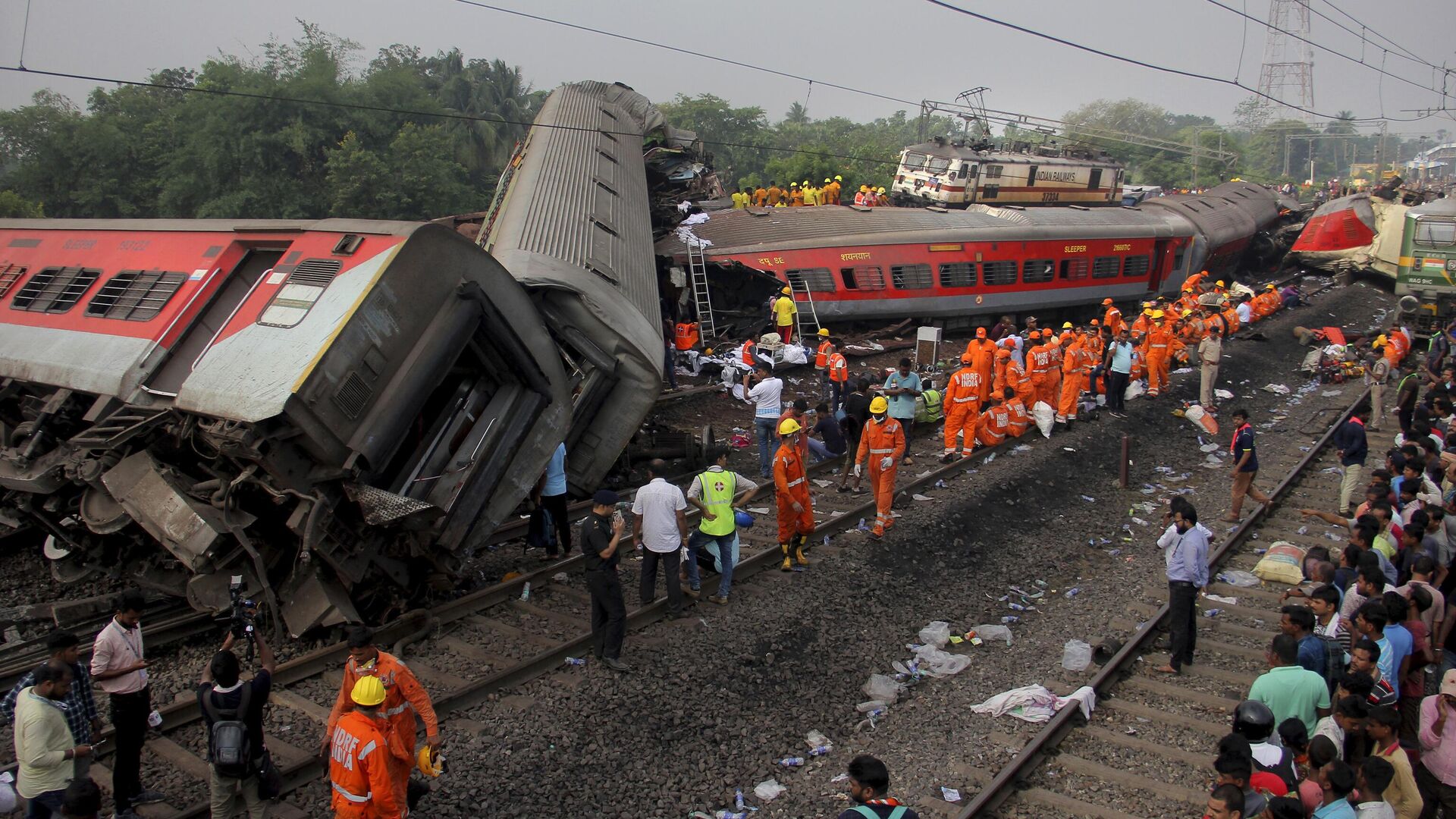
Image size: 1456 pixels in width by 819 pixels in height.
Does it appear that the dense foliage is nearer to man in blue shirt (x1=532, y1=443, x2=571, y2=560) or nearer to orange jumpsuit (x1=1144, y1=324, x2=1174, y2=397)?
orange jumpsuit (x1=1144, y1=324, x2=1174, y2=397)

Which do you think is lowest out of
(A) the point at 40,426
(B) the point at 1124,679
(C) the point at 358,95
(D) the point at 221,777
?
(B) the point at 1124,679

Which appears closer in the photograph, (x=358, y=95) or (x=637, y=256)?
→ (x=637, y=256)

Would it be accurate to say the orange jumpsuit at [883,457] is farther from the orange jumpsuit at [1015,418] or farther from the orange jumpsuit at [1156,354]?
the orange jumpsuit at [1156,354]

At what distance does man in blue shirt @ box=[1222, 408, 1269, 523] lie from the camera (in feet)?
31.9

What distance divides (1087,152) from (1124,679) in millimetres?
23980

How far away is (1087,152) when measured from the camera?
27.7 m

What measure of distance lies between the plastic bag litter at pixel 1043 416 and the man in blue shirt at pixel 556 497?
7166 mm

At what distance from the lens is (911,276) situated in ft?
62.1

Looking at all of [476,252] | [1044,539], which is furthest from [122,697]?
[1044,539]

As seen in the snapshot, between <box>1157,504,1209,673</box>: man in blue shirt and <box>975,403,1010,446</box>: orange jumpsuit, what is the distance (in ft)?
17.8

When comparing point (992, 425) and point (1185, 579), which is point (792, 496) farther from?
point (992, 425)

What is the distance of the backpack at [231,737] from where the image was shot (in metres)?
4.57

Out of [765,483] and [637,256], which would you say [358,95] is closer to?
[637,256]

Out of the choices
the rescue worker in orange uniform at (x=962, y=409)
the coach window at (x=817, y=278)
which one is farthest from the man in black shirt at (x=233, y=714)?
the coach window at (x=817, y=278)
